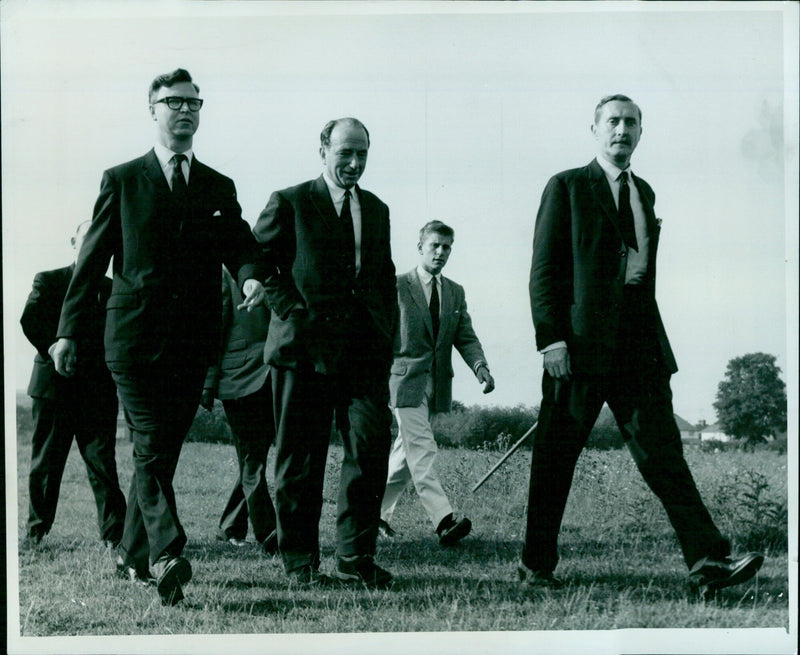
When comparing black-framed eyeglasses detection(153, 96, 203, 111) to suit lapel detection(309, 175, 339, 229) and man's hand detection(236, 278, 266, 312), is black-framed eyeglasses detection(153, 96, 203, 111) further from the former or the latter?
man's hand detection(236, 278, 266, 312)

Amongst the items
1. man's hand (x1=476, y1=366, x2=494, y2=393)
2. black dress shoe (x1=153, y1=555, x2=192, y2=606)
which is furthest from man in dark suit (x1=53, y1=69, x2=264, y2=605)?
man's hand (x1=476, y1=366, x2=494, y2=393)

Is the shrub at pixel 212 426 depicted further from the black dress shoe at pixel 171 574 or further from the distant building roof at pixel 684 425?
the distant building roof at pixel 684 425

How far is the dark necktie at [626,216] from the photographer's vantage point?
4.86m

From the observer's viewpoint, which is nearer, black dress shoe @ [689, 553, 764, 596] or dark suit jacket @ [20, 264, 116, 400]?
black dress shoe @ [689, 553, 764, 596]

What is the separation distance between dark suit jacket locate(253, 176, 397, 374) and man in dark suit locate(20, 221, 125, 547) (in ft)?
3.17

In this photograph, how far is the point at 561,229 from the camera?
484cm

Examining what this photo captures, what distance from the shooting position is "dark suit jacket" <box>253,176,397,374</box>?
4719 mm

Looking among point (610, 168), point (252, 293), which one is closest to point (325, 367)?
point (252, 293)

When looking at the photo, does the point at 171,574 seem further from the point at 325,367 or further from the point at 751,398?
the point at 751,398

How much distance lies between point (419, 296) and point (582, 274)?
859mm

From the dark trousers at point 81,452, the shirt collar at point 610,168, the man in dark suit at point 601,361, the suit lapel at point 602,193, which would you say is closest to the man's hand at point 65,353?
the dark trousers at point 81,452

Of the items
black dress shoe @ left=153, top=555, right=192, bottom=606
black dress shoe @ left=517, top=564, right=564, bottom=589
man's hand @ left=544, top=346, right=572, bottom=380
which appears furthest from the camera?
black dress shoe @ left=517, top=564, right=564, bottom=589

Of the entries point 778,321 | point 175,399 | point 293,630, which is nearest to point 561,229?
point 778,321

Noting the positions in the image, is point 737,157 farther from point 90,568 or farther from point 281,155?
point 90,568
